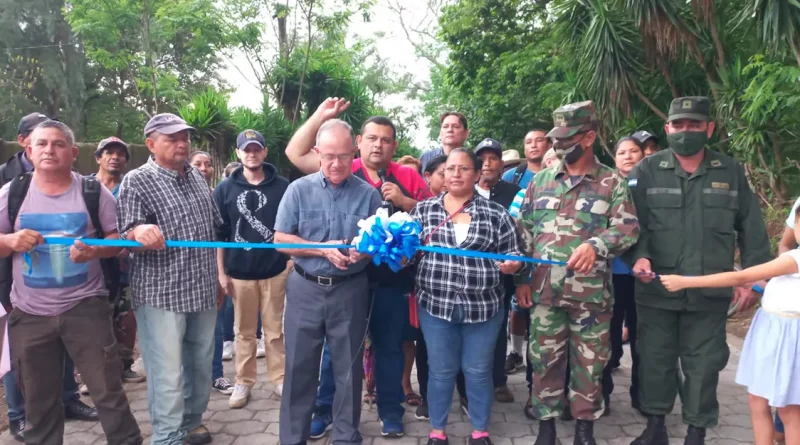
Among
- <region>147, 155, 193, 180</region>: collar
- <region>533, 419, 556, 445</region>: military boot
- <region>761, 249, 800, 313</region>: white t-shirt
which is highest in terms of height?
<region>147, 155, 193, 180</region>: collar

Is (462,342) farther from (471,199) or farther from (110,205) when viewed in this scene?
(110,205)

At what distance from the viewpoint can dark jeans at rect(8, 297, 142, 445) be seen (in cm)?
314

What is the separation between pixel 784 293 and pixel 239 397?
3826 millimetres

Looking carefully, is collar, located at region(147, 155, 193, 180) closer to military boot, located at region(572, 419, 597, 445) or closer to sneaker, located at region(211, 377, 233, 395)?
sneaker, located at region(211, 377, 233, 395)

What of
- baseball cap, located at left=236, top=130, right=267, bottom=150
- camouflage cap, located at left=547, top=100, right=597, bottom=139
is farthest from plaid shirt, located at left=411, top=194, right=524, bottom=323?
baseball cap, located at left=236, top=130, right=267, bottom=150

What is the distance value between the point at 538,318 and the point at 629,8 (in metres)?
6.52

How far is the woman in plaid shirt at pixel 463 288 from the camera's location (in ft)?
A: 11.2

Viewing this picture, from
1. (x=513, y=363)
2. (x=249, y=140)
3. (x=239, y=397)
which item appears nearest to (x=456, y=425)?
(x=513, y=363)

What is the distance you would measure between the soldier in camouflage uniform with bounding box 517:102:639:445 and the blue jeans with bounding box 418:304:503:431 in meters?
0.31

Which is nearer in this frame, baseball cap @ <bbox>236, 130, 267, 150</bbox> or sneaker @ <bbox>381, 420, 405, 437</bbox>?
sneaker @ <bbox>381, 420, 405, 437</bbox>

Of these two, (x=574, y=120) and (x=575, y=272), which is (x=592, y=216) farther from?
(x=574, y=120)

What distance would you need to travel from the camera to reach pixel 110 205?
3.36 meters

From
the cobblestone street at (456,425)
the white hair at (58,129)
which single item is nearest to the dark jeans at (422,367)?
the cobblestone street at (456,425)

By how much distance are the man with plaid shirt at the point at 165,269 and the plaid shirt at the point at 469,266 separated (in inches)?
56.3
